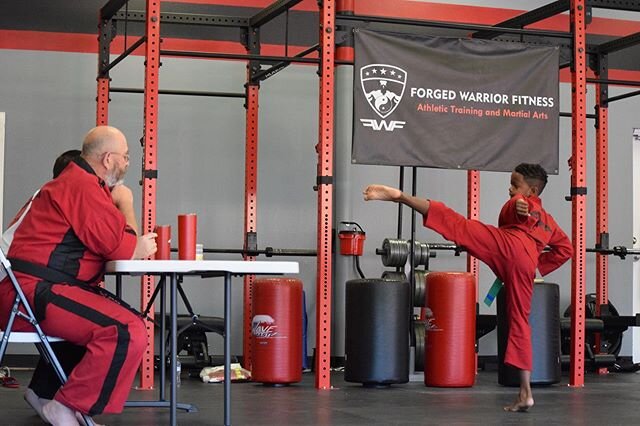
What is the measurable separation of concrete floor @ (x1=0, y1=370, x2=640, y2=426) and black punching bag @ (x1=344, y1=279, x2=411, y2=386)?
0.13 m

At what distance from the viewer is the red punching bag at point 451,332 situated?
25.3 feet

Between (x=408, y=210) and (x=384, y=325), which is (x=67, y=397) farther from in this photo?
(x=408, y=210)

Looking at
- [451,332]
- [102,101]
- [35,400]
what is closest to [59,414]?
[35,400]

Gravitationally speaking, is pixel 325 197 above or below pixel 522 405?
above

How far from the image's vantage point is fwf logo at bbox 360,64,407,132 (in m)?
7.34

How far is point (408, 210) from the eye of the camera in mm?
10445

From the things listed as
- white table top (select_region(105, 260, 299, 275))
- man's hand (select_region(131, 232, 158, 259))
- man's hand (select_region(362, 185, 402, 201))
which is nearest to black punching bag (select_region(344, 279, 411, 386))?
man's hand (select_region(362, 185, 402, 201))

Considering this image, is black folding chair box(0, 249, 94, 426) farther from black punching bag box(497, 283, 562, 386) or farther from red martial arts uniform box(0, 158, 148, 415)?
black punching bag box(497, 283, 562, 386)

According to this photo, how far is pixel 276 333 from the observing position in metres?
7.57

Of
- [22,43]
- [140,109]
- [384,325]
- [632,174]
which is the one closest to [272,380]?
[384,325]

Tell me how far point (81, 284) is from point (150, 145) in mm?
2764

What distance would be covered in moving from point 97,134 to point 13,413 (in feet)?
6.29

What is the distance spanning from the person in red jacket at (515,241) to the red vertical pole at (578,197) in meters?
1.33

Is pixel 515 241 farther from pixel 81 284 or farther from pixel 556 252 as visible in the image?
pixel 81 284
